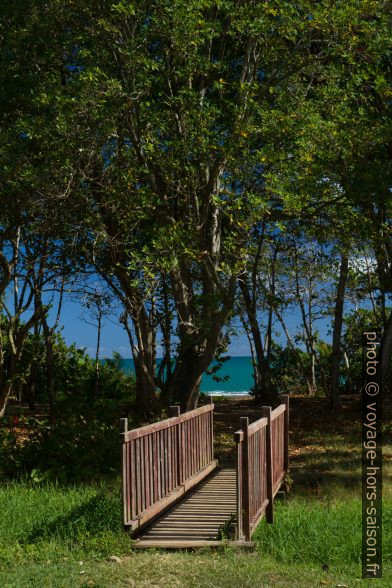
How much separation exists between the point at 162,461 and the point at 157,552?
182 cm

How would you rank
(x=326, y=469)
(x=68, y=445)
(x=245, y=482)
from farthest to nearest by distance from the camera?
(x=326, y=469) < (x=68, y=445) < (x=245, y=482)

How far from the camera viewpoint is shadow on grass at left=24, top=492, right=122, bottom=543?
795cm

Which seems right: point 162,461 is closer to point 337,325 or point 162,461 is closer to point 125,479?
point 125,479

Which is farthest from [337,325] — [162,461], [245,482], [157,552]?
[157,552]

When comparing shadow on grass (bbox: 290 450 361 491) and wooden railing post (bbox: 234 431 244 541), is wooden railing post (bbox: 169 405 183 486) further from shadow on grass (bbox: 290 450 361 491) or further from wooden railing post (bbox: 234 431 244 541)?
shadow on grass (bbox: 290 450 361 491)

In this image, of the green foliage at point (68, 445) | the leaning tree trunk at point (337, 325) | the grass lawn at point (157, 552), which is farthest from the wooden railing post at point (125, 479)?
the leaning tree trunk at point (337, 325)

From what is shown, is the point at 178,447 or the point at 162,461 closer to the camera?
the point at 162,461

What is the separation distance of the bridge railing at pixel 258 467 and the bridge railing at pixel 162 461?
42.9 inches

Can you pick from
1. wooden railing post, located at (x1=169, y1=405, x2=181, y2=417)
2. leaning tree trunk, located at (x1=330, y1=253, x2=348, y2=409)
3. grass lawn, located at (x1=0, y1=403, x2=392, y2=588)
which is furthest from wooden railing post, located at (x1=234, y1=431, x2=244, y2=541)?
leaning tree trunk, located at (x1=330, y1=253, x2=348, y2=409)

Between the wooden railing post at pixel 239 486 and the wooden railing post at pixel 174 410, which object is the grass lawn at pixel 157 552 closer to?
the wooden railing post at pixel 239 486

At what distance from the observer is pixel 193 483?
10.4 metres

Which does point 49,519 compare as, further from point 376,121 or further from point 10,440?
point 376,121

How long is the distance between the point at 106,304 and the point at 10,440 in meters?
4.87

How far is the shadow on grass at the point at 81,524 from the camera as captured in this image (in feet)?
26.1
